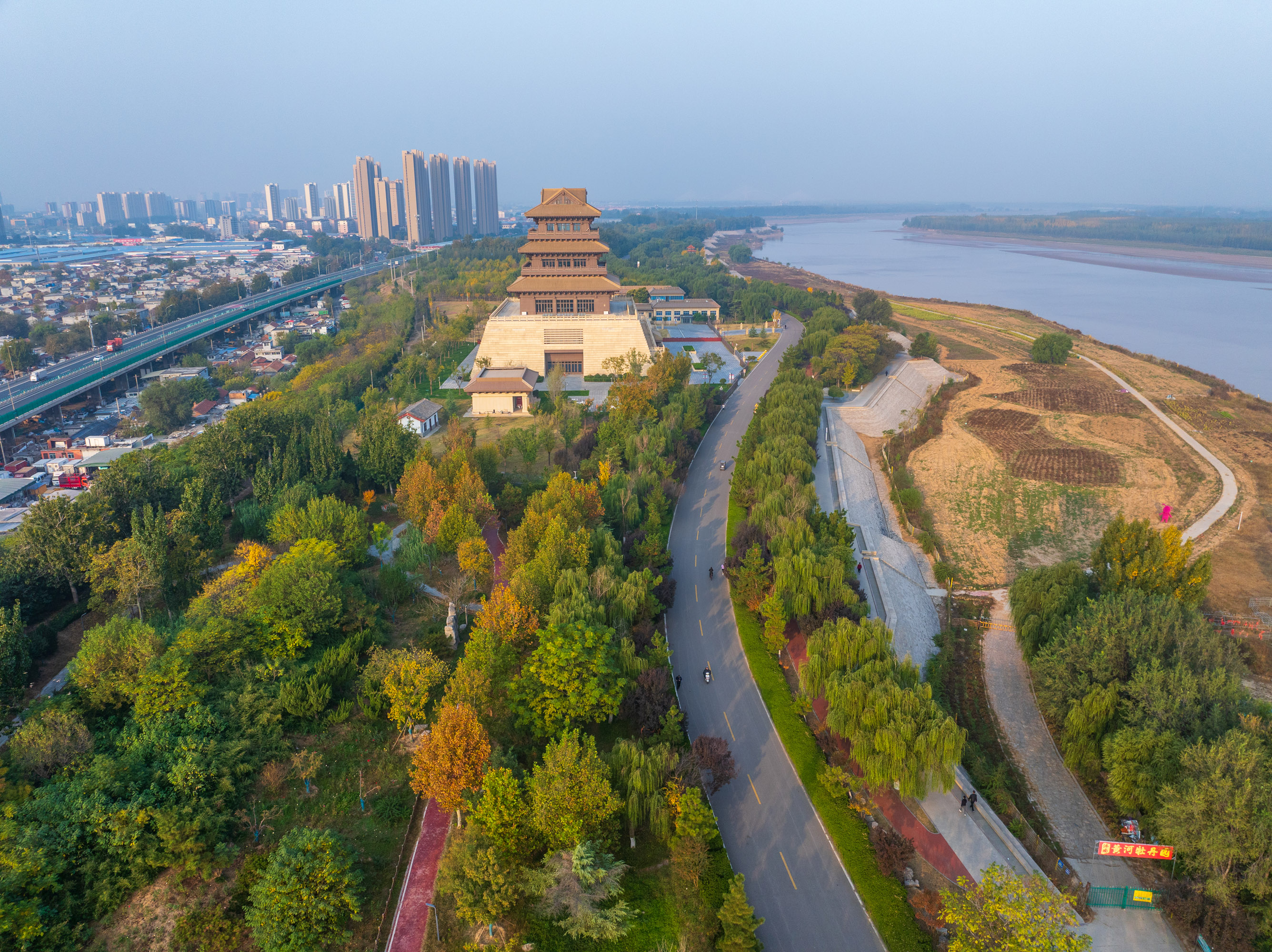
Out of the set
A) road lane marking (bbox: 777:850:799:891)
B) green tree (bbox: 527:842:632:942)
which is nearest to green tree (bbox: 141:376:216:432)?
green tree (bbox: 527:842:632:942)

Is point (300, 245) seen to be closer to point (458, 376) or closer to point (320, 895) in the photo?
point (458, 376)

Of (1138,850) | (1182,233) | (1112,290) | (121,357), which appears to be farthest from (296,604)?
(1182,233)

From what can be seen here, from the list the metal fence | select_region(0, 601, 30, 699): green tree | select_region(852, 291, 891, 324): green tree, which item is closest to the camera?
the metal fence

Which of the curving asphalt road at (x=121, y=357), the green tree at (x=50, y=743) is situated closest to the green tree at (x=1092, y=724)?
the green tree at (x=50, y=743)

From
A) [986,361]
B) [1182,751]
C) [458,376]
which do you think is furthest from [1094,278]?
[1182,751]

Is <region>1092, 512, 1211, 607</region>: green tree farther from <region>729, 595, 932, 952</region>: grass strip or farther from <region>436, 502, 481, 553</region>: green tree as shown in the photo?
<region>436, 502, 481, 553</region>: green tree

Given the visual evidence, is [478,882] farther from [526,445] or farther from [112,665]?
[526,445]

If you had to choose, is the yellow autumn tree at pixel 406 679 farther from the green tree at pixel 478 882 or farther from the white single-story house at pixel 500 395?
the white single-story house at pixel 500 395
